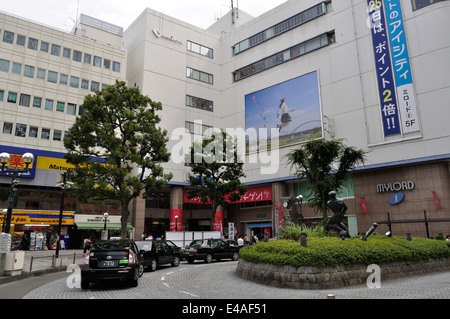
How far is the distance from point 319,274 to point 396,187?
22.3 metres

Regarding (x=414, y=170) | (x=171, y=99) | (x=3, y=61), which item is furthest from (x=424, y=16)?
(x=3, y=61)

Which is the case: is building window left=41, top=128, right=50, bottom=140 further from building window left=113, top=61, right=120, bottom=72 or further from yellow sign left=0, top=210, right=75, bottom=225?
building window left=113, top=61, right=120, bottom=72

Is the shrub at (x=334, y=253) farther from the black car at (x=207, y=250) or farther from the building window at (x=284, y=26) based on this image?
the building window at (x=284, y=26)

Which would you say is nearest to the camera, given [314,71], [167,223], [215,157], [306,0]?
[215,157]

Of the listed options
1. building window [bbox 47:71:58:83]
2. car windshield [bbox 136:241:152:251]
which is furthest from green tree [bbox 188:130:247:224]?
building window [bbox 47:71:58:83]

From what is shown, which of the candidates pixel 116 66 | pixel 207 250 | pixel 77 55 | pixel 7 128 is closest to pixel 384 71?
pixel 207 250

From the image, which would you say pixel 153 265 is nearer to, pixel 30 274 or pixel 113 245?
pixel 30 274

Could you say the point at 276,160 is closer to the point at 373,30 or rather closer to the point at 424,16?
the point at 373,30

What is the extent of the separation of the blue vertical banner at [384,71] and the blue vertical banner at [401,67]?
0.39m

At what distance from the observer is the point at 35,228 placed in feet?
107

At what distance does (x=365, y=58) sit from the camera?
104ft

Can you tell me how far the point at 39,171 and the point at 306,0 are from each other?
3344cm

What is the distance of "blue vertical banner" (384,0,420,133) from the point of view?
92.0 feet

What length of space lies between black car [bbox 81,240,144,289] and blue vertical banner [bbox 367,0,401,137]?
2560 cm
